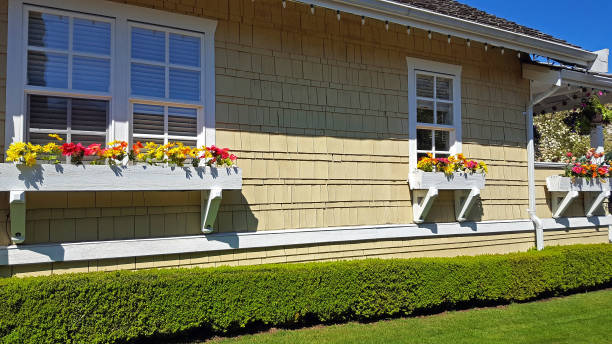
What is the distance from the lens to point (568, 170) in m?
8.52

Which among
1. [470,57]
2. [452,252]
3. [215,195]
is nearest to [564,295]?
[452,252]

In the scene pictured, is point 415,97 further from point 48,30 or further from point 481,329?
point 48,30

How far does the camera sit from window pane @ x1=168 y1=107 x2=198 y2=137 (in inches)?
216

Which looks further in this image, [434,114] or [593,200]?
[593,200]

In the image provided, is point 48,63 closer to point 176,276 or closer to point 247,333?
point 176,276

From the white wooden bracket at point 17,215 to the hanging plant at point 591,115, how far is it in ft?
30.6

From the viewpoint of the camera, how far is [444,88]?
25.1 feet

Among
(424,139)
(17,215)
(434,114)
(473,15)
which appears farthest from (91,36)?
(473,15)

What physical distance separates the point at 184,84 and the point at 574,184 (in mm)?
7010

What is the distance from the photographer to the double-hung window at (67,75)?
189 inches

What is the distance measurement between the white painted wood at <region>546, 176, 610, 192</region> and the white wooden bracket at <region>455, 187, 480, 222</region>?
6.86 ft

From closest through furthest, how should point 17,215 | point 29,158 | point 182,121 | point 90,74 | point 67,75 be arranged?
point 29,158, point 17,215, point 67,75, point 90,74, point 182,121

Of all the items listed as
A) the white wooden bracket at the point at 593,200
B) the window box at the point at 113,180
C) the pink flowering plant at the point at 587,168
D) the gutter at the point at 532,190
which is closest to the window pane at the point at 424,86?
the gutter at the point at 532,190

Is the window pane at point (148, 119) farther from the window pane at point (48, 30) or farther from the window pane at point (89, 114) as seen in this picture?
the window pane at point (48, 30)
